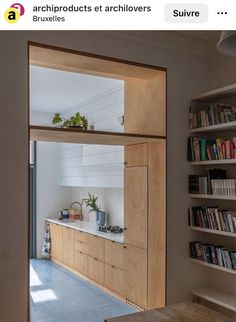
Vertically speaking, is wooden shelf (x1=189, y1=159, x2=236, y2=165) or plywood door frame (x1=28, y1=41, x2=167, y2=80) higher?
plywood door frame (x1=28, y1=41, x2=167, y2=80)

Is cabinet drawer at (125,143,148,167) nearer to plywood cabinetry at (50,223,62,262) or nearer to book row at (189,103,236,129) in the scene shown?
book row at (189,103,236,129)

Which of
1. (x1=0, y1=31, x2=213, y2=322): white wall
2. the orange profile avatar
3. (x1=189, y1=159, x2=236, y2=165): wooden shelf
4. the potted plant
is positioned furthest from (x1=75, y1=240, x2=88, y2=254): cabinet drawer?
the orange profile avatar

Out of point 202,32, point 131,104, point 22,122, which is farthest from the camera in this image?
point 131,104

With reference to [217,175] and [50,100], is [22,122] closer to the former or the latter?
[217,175]

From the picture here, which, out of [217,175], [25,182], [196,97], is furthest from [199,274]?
[25,182]

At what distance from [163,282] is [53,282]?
2.43 m

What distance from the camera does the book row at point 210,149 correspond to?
3394 mm

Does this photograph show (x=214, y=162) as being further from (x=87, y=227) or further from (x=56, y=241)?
(x=56, y=241)

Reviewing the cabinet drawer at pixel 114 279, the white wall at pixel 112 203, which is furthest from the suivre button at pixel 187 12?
the white wall at pixel 112 203

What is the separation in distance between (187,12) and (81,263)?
469cm

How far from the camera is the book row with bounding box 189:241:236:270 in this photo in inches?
134

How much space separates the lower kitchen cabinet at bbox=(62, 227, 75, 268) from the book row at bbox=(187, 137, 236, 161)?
3.08 metres

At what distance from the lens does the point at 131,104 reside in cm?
430

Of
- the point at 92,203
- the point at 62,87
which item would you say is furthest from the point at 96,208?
the point at 62,87
